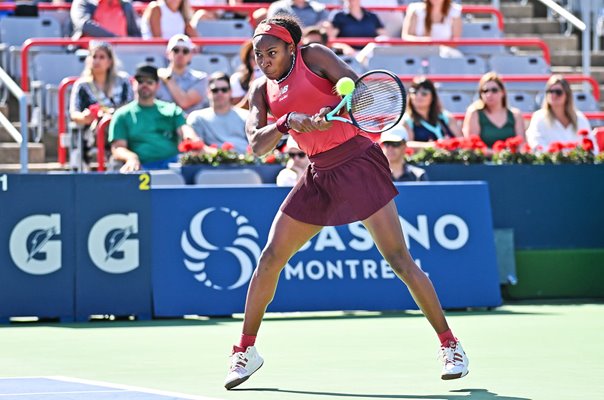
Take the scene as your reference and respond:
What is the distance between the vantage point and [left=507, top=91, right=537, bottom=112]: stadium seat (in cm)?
1495

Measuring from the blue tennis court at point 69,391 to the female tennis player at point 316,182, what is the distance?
1.70ft

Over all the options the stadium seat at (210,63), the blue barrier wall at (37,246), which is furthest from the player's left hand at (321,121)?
the stadium seat at (210,63)

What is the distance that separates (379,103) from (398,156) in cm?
476

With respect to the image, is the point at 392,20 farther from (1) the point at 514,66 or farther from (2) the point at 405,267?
(2) the point at 405,267

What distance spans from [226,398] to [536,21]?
43.4 ft

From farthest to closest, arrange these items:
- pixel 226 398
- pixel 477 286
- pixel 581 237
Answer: pixel 581 237
pixel 477 286
pixel 226 398

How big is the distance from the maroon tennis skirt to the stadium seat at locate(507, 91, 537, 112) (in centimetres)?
832

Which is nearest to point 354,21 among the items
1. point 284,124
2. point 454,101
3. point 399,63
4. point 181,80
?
point 399,63

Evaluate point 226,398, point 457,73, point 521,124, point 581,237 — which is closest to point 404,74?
point 457,73

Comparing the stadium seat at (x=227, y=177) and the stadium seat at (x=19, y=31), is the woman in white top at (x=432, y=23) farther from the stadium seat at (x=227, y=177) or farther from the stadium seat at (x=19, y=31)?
the stadium seat at (x=227, y=177)

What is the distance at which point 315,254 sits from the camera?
10820 mm

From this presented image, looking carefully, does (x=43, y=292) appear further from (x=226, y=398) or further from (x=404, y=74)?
(x=404, y=74)

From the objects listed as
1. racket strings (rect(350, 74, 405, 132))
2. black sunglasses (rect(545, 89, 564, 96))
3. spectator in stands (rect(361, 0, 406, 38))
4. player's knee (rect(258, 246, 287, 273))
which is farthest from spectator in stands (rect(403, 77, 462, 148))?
racket strings (rect(350, 74, 405, 132))

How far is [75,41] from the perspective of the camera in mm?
13969
